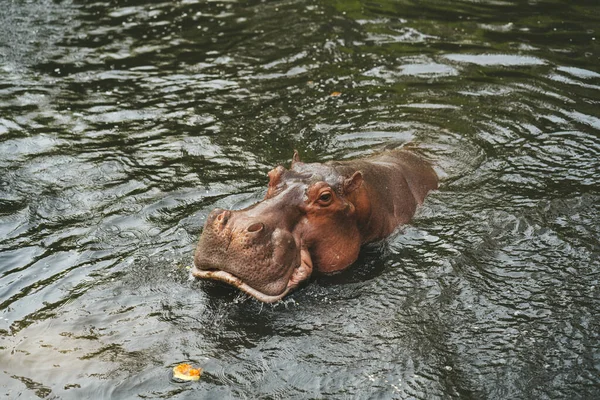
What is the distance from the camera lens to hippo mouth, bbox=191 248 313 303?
5.28 meters

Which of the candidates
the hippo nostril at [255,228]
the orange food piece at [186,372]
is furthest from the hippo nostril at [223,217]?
the orange food piece at [186,372]

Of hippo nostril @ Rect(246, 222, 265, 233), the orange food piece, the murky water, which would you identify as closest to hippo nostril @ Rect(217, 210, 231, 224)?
hippo nostril @ Rect(246, 222, 265, 233)

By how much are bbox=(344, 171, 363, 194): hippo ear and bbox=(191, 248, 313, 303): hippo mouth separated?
63cm

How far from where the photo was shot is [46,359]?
5082mm

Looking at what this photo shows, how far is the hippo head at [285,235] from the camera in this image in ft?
17.2

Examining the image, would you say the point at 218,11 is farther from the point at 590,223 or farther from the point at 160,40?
the point at 590,223

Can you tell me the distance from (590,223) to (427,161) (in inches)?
69.8

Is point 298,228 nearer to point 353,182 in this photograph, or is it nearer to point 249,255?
point 249,255

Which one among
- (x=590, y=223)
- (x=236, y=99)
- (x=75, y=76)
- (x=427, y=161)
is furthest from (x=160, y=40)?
(x=590, y=223)

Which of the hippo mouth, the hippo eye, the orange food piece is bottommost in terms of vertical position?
the orange food piece

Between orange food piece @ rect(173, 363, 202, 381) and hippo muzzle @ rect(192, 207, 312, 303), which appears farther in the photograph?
hippo muzzle @ rect(192, 207, 312, 303)

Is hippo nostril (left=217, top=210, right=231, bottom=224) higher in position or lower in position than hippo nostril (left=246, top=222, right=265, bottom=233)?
higher

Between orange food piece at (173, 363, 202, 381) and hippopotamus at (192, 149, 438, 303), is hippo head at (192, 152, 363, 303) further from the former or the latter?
orange food piece at (173, 363, 202, 381)

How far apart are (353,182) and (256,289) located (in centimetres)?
119
